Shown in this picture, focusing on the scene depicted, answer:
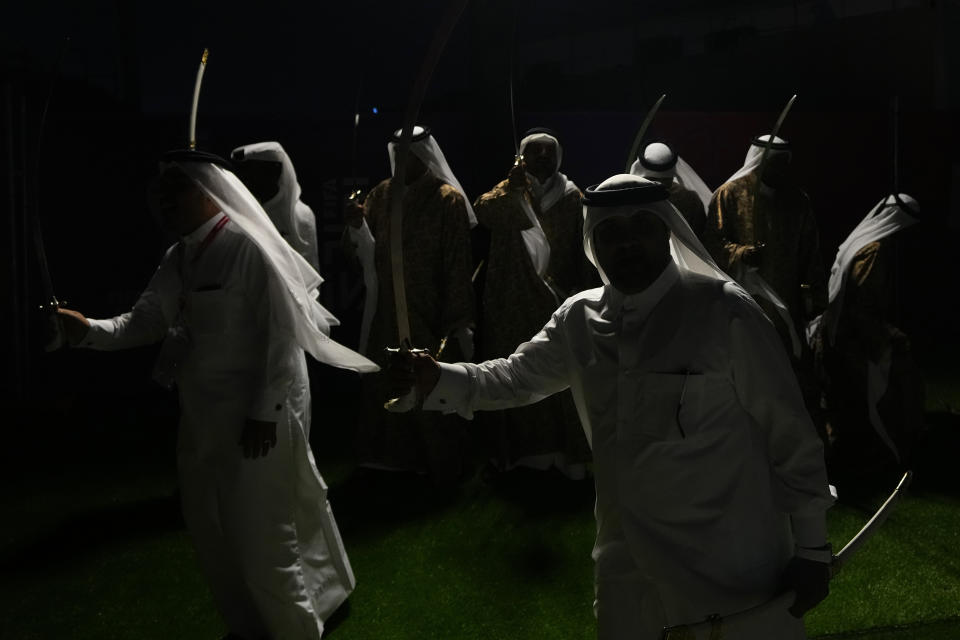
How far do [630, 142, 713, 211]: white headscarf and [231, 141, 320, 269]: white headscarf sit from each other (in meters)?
1.66

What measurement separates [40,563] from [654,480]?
3.32 meters

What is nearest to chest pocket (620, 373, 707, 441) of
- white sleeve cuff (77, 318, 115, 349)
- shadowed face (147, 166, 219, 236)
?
shadowed face (147, 166, 219, 236)

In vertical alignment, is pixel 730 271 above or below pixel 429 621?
above

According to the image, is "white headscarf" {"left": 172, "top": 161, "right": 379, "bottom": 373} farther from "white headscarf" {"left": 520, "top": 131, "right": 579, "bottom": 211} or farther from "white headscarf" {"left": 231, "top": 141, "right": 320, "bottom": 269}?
"white headscarf" {"left": 520, "top": 131, "right": 579, "bottom": 211}

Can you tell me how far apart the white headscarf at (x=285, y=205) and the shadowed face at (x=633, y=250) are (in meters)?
3.00

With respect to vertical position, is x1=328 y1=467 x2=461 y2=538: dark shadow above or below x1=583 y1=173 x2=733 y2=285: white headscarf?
below

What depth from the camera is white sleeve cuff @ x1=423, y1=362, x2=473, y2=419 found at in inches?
88.0

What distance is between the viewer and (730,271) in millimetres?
5203

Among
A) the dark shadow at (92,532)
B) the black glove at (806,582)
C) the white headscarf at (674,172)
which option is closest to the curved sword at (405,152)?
the black glove at (806,582)

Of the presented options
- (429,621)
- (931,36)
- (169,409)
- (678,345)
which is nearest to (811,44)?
(931,36)

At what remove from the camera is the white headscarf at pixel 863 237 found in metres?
5.58

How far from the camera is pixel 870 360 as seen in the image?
217 inches

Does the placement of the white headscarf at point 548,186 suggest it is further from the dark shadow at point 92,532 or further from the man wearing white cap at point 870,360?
the dark shadow at point 92,532

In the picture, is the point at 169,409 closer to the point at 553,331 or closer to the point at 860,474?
the point at 860,474
